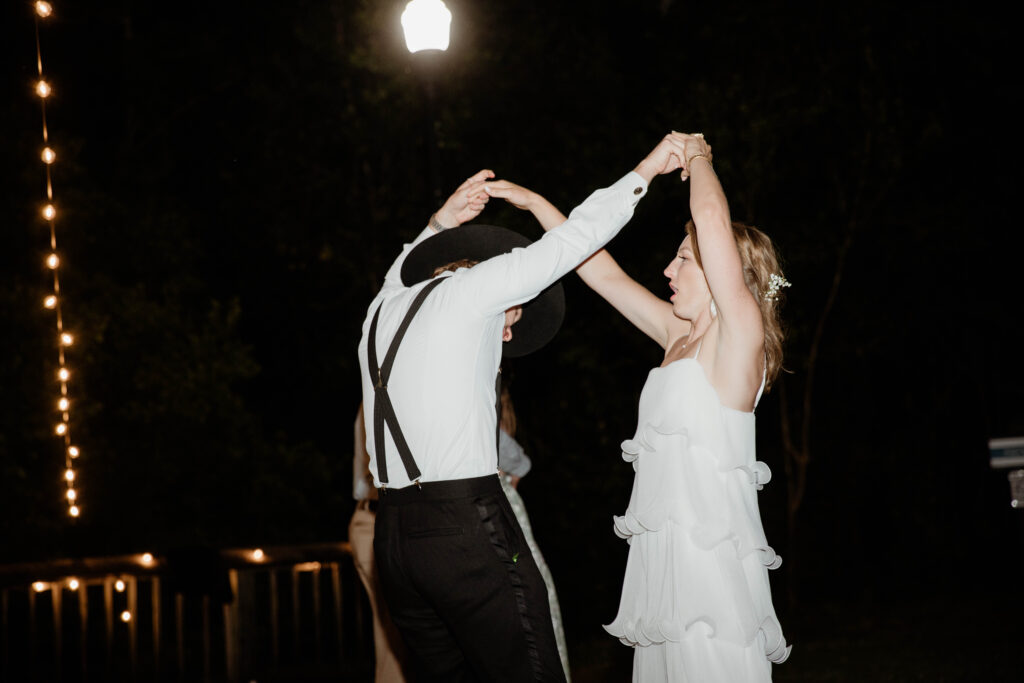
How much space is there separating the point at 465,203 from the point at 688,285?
85 cm

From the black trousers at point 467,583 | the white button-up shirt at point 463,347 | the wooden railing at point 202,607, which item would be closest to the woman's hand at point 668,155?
the white button-up shirt at point 463,347

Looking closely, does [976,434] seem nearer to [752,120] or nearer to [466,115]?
[752,120]

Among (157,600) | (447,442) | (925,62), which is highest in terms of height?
(925,62)

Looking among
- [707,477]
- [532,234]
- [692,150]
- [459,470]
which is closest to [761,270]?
[692,150]

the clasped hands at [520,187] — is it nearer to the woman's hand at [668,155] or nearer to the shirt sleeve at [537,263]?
the woman's hand at [668,155]

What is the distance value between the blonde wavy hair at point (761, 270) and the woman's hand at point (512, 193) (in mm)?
643

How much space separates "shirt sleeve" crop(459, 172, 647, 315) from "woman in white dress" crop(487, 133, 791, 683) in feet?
1.01

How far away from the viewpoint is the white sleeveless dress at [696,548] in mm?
2951

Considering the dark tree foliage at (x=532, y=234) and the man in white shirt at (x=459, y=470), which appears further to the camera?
the dark tree foliage at (x=532, y=234)

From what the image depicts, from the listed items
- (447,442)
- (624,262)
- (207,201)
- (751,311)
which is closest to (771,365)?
(751,311)

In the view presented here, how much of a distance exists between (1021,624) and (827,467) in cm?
404

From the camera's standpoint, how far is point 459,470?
2.94 meters

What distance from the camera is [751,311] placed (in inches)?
116

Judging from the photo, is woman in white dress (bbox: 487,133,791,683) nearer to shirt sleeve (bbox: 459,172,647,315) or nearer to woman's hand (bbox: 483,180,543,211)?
shirt sleeve (bbox: 459,172,647,315)
